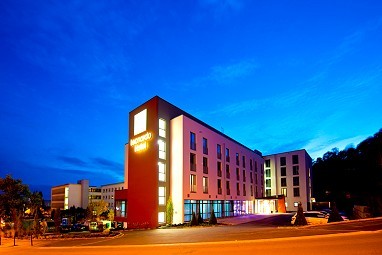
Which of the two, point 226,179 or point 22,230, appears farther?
point 226,179

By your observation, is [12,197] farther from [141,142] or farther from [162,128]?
[162,128]

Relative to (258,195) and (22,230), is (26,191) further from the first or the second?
(258,195)

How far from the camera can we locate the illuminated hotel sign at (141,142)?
42.0 metres

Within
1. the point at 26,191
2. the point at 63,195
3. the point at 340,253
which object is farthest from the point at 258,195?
the point at 63,195

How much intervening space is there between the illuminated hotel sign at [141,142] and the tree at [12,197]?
44.8 ft

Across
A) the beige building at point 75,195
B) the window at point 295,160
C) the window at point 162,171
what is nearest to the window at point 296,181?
the window at point 295,160

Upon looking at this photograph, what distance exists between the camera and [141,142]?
4316cm

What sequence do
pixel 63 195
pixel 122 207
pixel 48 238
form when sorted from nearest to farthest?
pixel 48 238, pixel 122 207, pixel 63 195

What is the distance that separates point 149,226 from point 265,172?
174ft

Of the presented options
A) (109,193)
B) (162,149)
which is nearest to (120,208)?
(162,149)

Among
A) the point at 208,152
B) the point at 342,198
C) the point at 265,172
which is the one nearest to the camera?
the point at 208,152

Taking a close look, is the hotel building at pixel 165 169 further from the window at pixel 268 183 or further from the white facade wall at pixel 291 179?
the window at pixel 268 183

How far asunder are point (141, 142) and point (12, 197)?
50.3ft

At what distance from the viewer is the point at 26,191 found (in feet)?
114
